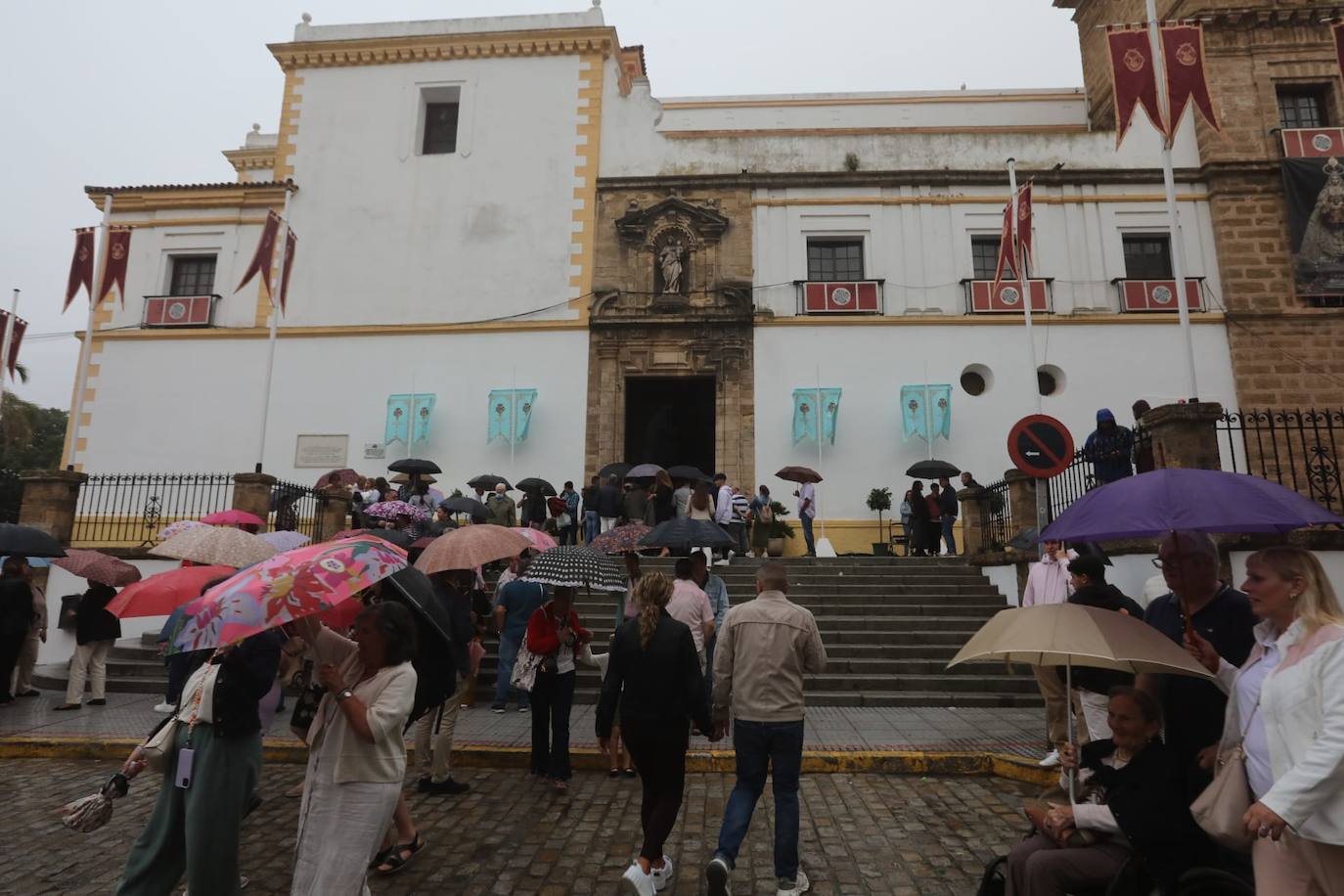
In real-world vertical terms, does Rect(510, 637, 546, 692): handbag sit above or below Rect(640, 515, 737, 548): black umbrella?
below

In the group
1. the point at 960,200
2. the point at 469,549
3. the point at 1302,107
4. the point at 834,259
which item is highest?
the point at 1302,107

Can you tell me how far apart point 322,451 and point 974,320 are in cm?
1570

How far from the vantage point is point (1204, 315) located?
59.0ft

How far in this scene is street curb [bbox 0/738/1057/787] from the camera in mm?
6980

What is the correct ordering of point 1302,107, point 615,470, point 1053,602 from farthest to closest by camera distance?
point 1302,107
point 615,470
point 1053,602

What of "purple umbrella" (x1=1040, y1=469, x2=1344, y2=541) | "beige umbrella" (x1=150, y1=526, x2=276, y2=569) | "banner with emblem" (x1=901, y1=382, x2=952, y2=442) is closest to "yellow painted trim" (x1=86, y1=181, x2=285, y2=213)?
"banner with emblem" (x1=901, y1=382, x2=952, y2=442)

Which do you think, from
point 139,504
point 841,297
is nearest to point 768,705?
point 841,297

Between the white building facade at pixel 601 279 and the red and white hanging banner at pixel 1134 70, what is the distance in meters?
6.40

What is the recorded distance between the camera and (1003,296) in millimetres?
18609

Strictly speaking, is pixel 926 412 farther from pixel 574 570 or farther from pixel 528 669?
pixel 528 669

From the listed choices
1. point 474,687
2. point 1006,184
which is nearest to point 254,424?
point 474,687

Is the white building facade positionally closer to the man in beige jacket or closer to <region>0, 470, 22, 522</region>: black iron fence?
the man in beige jacket

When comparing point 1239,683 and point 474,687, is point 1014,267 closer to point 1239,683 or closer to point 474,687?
point 474,687

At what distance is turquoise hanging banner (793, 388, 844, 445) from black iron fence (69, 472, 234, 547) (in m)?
12.4
